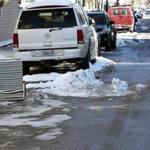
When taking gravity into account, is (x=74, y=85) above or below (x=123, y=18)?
above

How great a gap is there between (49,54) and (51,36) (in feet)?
1.60

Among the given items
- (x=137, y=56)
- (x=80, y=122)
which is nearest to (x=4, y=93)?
(x=80, y=122)

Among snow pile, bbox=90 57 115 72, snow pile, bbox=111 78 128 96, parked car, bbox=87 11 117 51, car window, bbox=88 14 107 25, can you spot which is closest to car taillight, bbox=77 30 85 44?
snow pile, bbox=90 57 115 72

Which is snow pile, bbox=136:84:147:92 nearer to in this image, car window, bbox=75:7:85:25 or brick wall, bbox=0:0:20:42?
car window, bbox=75:7:85:25

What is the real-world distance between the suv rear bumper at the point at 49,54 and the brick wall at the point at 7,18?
50.9 feet

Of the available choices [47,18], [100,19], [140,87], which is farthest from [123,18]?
[140,87]

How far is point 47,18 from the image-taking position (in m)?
16.2

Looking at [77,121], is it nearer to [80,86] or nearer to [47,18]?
[80,86]

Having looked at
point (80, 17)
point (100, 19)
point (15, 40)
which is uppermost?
point (80, 17)

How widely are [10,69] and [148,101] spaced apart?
8.88 feet

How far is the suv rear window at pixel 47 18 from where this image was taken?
16047 millimetres

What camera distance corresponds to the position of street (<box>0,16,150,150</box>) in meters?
7.96

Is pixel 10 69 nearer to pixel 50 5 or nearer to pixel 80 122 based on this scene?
pixel 80 122

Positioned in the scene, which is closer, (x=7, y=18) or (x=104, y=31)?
(x=104, y=31)
